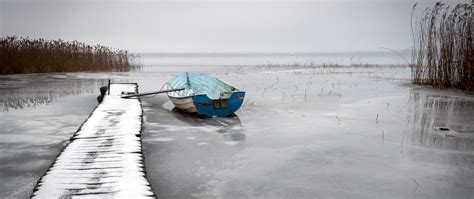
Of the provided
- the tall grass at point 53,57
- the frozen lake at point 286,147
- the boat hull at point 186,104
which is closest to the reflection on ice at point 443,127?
the frozen lake at point 286,147

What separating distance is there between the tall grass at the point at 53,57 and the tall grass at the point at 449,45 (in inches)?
579

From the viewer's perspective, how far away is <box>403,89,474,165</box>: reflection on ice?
16.1 ft

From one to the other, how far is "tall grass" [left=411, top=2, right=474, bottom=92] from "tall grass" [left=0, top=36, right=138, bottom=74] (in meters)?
14.7

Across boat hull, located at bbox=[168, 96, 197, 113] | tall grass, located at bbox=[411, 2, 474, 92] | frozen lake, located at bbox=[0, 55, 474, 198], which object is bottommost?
frozen lake, located at bbox=[0, 55, 474, 198]

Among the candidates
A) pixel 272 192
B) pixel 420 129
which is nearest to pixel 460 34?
pixel 420 129

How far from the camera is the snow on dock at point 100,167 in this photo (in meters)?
2.97

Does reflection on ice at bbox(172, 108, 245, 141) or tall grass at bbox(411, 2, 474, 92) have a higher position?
tall grass at bbox(411, 2, 474, 92)

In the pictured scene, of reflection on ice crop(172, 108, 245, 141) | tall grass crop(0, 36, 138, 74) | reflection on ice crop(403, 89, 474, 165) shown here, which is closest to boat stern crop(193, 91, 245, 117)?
reflection on ice crop(172, 108, 245, 141)

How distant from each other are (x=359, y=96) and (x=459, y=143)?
5.69m

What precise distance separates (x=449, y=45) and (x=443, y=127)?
537cm

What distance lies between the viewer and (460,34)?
10.6 metres

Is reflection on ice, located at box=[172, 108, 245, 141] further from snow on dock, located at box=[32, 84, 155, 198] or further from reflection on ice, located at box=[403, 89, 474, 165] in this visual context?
reflection on ice, located at box=[403, 89, 474, 165]

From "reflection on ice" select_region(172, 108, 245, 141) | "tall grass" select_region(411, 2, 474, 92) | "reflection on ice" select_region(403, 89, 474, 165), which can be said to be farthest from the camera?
"tall grass" select_region(411, 2, 474, 92)

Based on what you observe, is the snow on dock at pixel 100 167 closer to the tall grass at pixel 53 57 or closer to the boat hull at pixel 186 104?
the boat hull at pixel 186 104
